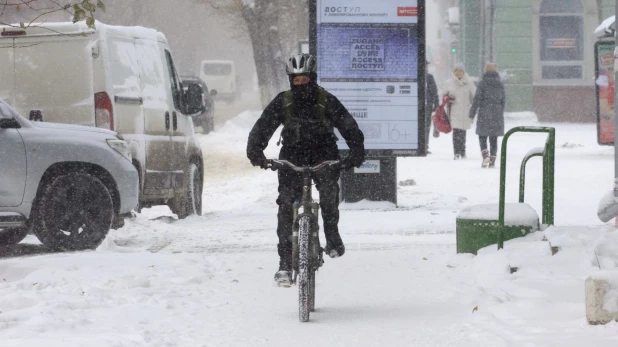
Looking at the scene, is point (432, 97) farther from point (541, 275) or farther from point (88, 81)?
point (541, 275)

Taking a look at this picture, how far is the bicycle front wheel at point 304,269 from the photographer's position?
7180 millimetres

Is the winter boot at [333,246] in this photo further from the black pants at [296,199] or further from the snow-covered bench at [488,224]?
the snow-covered bench at [488,224]

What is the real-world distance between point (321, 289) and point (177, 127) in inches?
231

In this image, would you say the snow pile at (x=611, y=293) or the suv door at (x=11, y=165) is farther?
the suv door at (x=11, y=165)

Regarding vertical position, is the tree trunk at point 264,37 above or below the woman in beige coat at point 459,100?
above

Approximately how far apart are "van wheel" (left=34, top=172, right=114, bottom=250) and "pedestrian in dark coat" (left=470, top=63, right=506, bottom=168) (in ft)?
36.2

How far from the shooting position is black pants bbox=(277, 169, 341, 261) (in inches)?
306

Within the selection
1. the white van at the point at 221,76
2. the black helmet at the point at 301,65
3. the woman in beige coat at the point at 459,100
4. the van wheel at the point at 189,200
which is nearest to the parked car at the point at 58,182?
the van wheel at the point at 189,200

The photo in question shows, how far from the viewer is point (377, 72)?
1493 cm

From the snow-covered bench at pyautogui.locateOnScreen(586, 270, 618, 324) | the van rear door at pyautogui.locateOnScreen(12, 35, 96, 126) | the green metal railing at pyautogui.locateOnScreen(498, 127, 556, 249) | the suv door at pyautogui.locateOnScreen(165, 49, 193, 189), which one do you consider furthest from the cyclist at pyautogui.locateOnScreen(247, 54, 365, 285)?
the suv door at pyautogui.locateOnScreen(165, 49, 193, 189)

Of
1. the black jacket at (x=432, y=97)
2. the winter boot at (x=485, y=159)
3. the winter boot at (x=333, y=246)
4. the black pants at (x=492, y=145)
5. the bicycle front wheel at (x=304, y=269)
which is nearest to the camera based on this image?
the bicycle front wheel at (x=304, y=269)

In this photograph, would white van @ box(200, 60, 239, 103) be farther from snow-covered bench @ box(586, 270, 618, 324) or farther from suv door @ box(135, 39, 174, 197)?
snow-covered bench @ box(586, 270, 618, 324)

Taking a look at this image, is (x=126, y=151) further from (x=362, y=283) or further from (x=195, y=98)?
(x=362, y=283)

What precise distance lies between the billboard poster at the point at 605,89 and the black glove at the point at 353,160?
1207 cm
